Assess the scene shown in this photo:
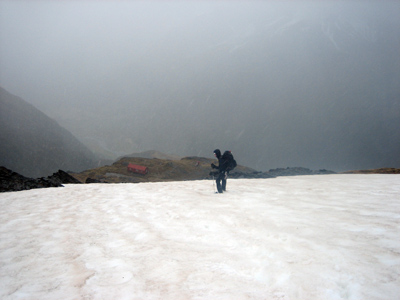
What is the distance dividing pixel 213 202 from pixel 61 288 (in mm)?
6089

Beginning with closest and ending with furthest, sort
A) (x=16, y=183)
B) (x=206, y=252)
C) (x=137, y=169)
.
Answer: (x=206, y=252), (x=16, y=183), (x=137, y=169)

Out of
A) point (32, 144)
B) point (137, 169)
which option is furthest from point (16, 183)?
point (32, 144)

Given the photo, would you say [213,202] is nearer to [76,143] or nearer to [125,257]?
[125,257]

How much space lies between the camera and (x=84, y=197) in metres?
10.9

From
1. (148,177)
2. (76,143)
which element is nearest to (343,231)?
(148,177)

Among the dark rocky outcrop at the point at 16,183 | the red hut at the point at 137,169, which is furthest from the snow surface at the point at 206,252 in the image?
the red hut at the point at 137,169

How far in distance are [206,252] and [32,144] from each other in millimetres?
93922

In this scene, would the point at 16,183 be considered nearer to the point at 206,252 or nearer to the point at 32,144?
the point at 206,252

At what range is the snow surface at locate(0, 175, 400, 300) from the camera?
334 centimetres

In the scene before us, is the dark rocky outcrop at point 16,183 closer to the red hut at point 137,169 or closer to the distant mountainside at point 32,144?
the red hut at point 137,169

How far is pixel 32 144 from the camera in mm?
79938

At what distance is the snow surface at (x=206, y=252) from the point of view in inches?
131

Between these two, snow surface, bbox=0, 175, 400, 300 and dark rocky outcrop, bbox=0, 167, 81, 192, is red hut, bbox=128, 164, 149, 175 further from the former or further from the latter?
snow surface, bbox=0, 175, 400, 300

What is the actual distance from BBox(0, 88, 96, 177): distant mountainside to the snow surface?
8054 cm
